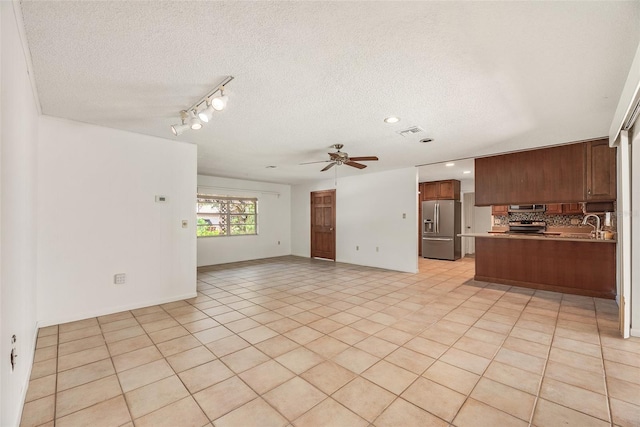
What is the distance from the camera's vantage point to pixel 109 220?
3471mm

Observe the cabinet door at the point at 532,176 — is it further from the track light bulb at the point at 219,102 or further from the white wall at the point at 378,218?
the track light bulb at the point at 219,102

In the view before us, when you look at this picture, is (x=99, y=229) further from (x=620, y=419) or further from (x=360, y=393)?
(x=620, y=419)

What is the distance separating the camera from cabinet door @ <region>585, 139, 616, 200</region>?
4.04 metres

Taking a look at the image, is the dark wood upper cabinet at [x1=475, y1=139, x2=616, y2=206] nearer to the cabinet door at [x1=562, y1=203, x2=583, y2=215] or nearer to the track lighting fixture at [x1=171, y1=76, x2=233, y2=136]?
the cabinet door at [x1=562, y1=203, x2=583, y2=215]

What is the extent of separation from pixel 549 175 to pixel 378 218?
10.8 ft

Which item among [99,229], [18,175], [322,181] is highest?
[322,181]

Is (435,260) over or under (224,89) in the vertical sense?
under

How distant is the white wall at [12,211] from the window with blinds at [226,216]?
498 cm

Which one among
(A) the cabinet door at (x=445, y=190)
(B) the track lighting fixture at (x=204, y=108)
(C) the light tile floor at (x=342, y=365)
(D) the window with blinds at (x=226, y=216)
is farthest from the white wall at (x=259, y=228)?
(A) the cabinet door at (x=445, y=190)

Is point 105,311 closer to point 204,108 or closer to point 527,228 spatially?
point 204,108

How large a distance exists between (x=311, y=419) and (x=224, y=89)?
251 cm

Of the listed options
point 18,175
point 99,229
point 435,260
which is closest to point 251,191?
point 99,229

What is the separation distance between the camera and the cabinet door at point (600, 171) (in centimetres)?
404

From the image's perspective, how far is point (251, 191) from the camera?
312 inches
